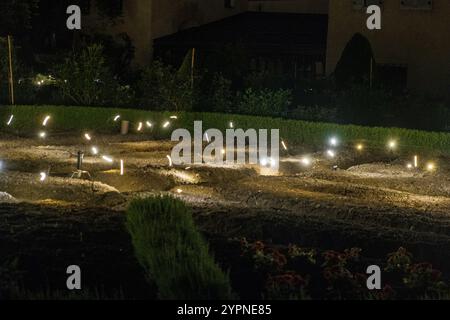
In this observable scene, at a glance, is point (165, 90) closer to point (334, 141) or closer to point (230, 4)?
point (334, 141)

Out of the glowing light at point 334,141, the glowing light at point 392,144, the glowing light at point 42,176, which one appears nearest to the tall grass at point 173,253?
the glowing light at point 42,176

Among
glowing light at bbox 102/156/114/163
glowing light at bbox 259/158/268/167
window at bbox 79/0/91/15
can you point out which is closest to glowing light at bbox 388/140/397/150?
glowing light at bbox 259/158/268/167

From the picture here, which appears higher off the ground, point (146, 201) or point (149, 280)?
point (146, 201)

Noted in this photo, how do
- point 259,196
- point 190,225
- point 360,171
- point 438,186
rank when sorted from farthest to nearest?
point 360,171
point 438,186
point 259,196
point 190,225

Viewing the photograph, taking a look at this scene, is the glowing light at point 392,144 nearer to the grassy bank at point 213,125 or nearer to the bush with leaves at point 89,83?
the grassy bank at point 213,125

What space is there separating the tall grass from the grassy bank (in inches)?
498

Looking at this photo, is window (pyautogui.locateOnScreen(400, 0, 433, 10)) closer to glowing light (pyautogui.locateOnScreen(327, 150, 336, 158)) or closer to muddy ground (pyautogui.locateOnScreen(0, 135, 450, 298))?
muddy ground (pyautogui.locateOnScreen(0, 135, 450, 298))

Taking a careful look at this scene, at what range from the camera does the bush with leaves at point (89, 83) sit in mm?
26797
